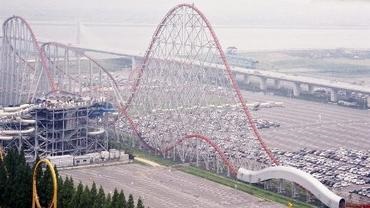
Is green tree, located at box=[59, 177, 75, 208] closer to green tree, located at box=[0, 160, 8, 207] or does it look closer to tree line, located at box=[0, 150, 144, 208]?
tree line, located at box=[0, 150, 144, 208]

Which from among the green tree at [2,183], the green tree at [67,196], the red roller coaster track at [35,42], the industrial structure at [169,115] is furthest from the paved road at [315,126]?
the green tree at [67,196]

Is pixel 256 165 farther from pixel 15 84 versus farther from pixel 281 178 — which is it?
pixel 15 84

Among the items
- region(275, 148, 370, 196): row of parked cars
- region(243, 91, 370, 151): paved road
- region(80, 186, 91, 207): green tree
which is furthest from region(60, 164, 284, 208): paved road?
region(243, 91, 370, 151): paved road

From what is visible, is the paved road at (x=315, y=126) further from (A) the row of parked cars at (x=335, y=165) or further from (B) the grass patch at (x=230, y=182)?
(B) the grass patch at (x=230, y=182)

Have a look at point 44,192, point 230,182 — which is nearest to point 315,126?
point 230,182

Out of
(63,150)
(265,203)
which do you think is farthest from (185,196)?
(63,150)

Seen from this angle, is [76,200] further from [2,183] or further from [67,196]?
[2,183]

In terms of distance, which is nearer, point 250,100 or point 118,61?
point 250,100
